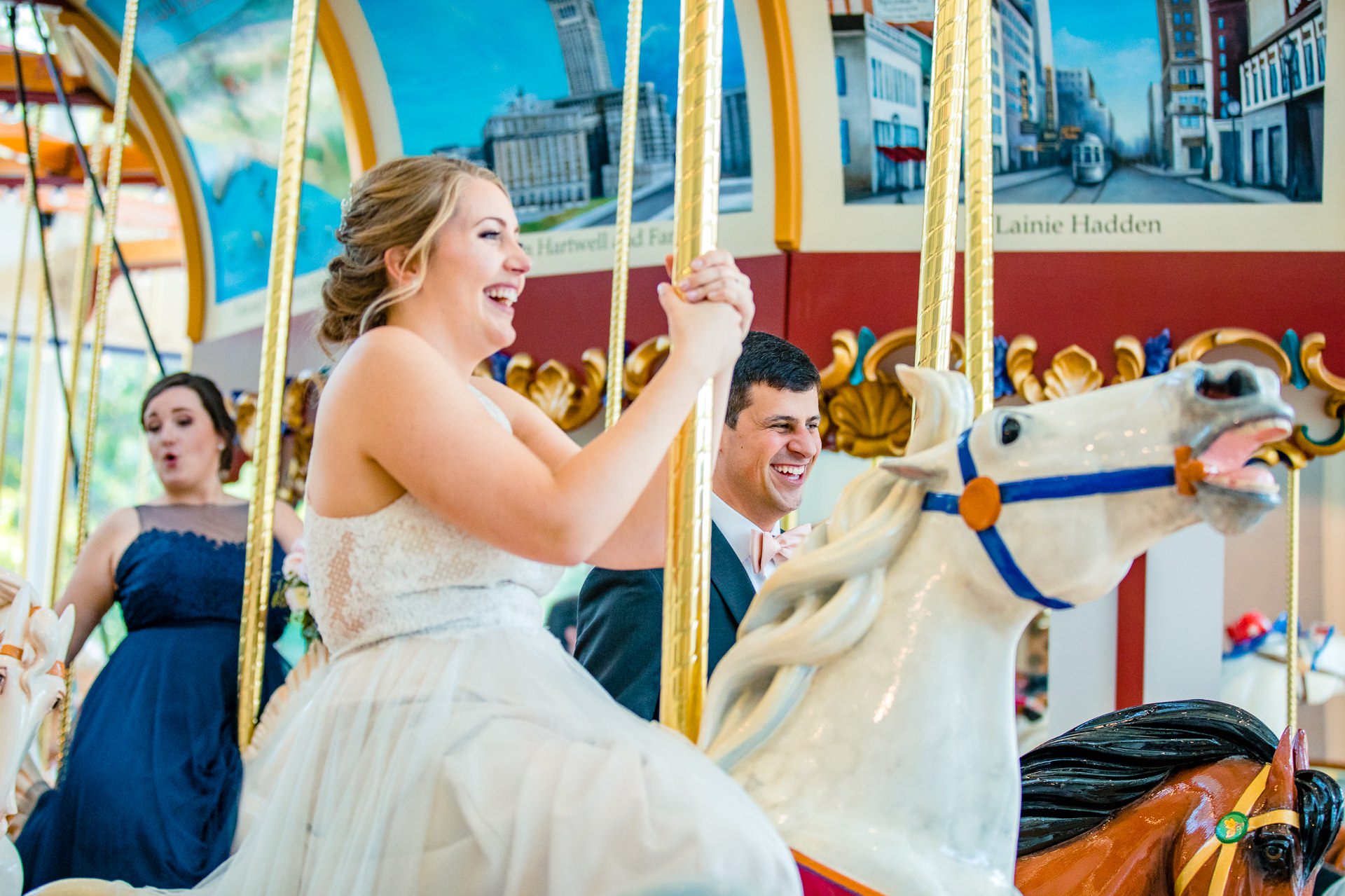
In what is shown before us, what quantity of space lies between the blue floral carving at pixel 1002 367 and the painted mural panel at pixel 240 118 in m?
2.45

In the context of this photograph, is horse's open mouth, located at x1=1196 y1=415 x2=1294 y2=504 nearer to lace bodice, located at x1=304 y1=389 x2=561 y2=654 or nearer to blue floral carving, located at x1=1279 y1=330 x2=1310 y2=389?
lace bodice, located at x1=304 y1=389 x2=561 y2=654

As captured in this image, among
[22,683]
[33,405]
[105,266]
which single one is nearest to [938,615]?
[22,683]

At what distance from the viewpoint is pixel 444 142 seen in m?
4.93

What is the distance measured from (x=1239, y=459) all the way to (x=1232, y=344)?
3.07 m

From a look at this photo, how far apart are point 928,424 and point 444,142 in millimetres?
3848

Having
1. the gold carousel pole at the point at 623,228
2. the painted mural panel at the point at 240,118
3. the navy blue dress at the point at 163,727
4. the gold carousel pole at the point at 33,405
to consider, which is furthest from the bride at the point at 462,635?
the painted mural panel at the point at 240,118

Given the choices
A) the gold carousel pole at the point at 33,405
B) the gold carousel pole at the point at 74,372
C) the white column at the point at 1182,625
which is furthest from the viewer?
the gold carousel pole at the point at 33,405

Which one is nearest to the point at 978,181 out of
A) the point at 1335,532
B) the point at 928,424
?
the point at 928,424

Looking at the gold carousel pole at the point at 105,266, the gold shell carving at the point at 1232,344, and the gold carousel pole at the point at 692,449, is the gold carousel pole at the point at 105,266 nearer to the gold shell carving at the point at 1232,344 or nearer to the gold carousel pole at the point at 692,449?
the gold carousel pole at the point at 692,449

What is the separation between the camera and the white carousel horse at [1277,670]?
163 inches

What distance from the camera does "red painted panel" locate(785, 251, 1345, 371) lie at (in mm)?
3971

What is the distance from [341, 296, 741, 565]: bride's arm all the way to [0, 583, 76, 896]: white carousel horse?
0.89 metres

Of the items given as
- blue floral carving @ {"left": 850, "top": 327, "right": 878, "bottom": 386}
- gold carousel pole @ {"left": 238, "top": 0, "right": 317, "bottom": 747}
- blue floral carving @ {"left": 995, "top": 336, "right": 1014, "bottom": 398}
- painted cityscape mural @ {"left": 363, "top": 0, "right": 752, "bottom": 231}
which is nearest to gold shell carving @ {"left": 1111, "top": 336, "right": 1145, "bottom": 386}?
blue floral carving @ {"left": 995, "top": 336, "right": 1014, "bottom": 398}

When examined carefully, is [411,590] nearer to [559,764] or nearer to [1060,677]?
[559,764]
